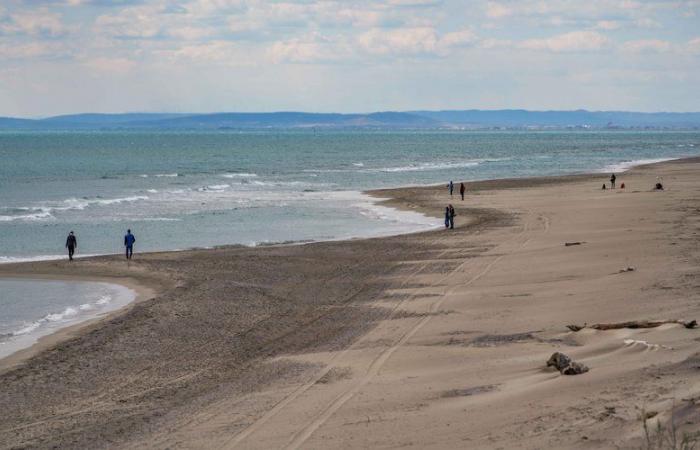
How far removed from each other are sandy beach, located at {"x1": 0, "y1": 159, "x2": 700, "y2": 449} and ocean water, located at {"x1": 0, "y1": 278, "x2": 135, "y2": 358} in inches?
28.6

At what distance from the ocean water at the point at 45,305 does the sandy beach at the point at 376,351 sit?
28.6 inches

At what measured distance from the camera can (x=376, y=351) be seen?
54.5 ft

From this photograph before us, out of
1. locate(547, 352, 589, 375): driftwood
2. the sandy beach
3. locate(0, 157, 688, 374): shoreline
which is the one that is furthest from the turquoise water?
locate(547, 352, 589, 375): driftwood

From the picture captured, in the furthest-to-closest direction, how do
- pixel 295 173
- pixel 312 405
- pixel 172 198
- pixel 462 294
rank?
pixel 295 173, pixel 172 198, pixel 462 294, pixel 312 405

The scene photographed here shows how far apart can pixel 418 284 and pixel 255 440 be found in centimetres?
1351

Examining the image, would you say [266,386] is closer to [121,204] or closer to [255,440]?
[255,440]

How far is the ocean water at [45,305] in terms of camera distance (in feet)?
65.3

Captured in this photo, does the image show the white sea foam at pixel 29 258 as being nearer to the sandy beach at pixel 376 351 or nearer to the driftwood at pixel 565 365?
the sandy beach at pixel 376 351

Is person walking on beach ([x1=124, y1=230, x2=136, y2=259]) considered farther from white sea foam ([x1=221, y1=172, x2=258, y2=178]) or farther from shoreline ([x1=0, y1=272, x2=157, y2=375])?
white sea foam ([x1=221, y1=172, x2=258, y2=178])

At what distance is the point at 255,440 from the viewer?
11.6 m

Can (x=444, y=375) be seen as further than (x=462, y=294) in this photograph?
No

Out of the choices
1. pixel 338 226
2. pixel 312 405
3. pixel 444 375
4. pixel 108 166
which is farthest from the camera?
pixel 108 166

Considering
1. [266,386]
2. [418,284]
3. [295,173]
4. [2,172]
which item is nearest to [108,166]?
[2,172]

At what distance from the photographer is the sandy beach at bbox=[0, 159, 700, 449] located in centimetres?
1123
